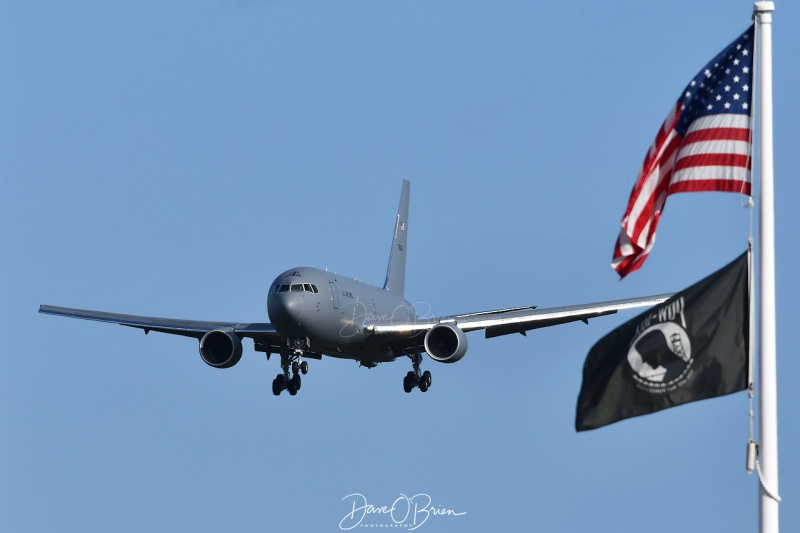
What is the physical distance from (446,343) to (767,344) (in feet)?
131

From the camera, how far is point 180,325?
6025 cm

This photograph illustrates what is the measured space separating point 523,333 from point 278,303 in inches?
476

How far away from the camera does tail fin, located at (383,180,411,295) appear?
68950mm

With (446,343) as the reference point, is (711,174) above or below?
below

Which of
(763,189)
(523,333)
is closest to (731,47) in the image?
(763,189)

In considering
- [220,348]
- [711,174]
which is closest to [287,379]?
[220,348]

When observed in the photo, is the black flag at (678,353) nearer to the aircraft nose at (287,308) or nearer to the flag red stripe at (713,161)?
the flag red stripe at (713,161)

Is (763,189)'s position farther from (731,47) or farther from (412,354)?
(412,354)

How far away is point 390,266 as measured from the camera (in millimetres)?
69625

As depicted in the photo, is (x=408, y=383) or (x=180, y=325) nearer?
(x=408, y=383)

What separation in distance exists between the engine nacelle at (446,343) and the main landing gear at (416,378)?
307 cm

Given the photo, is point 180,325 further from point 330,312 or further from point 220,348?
point 330,312

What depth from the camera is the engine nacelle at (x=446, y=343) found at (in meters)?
54.4

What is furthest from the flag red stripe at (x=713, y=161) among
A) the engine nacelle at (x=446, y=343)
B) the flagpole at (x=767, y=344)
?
the engine nacelle at (x=446, y=343)
